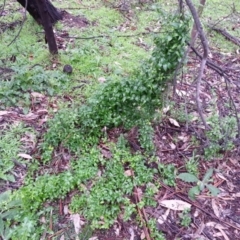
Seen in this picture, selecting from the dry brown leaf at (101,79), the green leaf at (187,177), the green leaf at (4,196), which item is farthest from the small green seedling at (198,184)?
the dry brown leaf at (101,79)

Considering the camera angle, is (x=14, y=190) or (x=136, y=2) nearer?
(x=14, y=190)

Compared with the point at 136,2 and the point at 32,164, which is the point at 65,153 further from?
the point at 136,2

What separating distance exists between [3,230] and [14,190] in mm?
290

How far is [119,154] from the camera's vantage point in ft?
7.39

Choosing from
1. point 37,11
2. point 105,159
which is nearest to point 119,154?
point 105,159

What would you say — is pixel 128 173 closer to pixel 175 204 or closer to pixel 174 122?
pixel 175 204

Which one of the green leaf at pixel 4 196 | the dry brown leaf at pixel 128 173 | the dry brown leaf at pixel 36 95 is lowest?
the dry brown leaf at pixel 128 173

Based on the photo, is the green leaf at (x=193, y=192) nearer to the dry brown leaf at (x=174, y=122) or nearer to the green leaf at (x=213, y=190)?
the green leaf at (x=213, y=190)

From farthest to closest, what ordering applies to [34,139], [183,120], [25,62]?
[25,62]
[183,120]
[34,139]

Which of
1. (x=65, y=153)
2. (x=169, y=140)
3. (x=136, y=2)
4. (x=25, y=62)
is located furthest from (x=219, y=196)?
(x=136, y=2)

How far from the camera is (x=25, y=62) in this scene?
3.34 meters

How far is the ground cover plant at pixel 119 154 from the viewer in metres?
1.96

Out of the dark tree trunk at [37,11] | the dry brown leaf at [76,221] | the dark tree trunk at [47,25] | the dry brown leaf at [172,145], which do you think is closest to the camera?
the dry brown leaf at [76,221]

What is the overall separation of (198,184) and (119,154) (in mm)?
555
